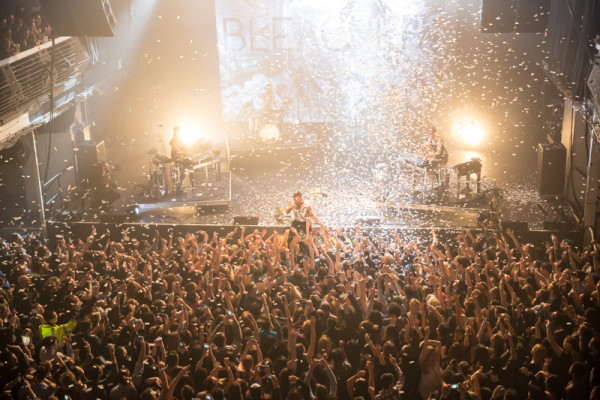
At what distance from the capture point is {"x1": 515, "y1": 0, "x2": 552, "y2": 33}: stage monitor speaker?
11250 mm

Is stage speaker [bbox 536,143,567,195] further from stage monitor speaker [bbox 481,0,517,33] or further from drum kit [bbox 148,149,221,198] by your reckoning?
drum kit [bbox 148,149,221,198]

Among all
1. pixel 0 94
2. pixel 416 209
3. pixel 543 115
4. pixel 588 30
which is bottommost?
pixel 416 209

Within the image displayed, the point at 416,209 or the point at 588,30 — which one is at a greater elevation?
the point at 588,30

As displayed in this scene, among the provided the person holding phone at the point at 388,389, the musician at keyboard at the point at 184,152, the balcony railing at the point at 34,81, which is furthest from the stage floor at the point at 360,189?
the person holding phone at the point at 388,389

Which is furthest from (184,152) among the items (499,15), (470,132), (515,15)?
(470,132)

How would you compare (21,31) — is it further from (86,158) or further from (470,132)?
(470,132)

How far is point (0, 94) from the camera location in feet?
35.0

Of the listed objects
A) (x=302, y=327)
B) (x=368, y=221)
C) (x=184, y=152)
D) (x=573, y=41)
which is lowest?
(x=368, y=221)

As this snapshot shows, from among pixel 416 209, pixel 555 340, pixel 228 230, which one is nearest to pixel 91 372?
pixel 555 340

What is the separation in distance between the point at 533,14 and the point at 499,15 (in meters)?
0.55

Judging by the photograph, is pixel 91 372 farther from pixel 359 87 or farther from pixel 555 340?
pixel 359 87

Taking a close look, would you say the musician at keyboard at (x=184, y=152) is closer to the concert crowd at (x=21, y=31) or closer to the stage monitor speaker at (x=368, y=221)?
the concert crowd at (x=21, y=31)

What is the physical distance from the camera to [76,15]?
8500mm

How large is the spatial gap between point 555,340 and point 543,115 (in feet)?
36.6
